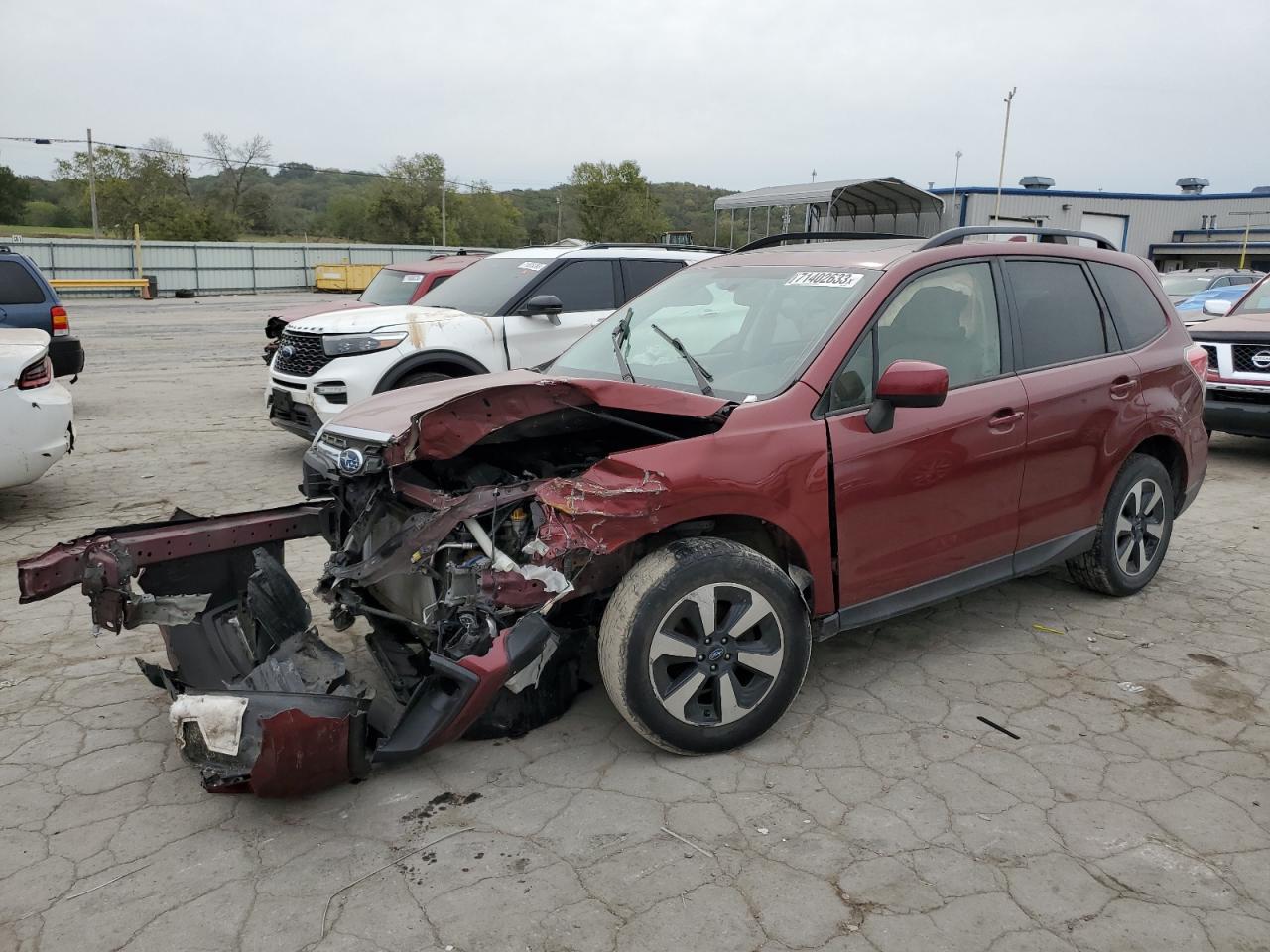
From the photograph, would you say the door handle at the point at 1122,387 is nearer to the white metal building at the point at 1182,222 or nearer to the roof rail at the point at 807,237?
the roof rail at the point at 807,237

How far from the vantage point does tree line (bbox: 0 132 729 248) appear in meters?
57.1

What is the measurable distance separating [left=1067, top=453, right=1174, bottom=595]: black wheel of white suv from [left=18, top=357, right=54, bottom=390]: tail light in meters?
6.52

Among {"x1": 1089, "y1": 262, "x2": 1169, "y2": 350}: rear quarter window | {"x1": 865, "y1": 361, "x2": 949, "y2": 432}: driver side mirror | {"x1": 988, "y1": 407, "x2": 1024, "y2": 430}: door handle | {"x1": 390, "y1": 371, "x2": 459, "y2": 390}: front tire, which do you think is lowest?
{"x1": 390, "y1": 371, "x2": 459, "y2": 390}: front tire

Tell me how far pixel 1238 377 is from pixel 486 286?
689 cm

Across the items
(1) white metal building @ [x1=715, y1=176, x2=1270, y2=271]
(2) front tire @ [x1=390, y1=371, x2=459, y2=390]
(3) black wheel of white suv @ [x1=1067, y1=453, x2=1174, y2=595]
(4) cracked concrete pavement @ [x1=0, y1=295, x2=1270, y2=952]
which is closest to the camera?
(4) cracked concrete pavement @ [x1=0, y1=295, x2=1270, y2=952]

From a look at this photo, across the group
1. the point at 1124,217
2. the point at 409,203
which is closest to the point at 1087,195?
the point at 1124,217

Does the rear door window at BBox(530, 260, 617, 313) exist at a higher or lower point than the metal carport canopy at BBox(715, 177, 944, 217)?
lower

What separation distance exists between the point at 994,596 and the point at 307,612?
3565 millimetres

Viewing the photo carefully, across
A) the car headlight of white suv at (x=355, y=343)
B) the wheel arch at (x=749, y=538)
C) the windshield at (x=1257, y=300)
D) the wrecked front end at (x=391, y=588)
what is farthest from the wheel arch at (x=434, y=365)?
the windshield at (x=1257, y=300)

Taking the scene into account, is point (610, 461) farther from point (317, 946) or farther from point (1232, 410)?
point (1232, 410)

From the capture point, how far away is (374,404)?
4.27m

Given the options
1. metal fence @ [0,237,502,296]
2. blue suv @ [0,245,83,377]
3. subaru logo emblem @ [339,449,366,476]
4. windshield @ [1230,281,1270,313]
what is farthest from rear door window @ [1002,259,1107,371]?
metal fence @ [0,237,502,296]

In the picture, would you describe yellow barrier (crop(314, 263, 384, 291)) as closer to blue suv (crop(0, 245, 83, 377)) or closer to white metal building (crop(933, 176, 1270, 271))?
white metal building (crop(933, 176, 1270, 271))

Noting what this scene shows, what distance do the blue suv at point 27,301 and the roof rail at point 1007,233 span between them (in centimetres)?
926
